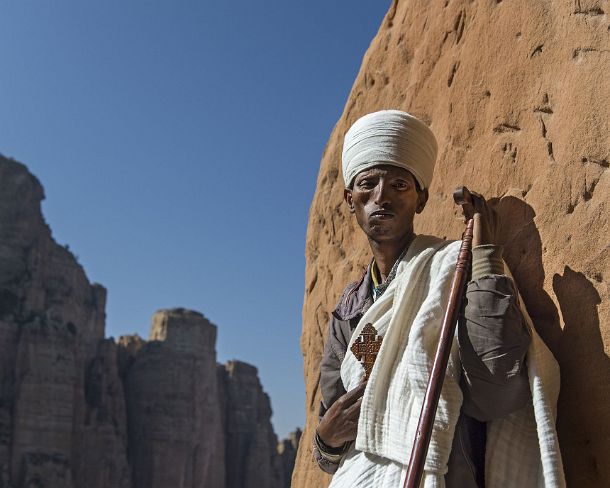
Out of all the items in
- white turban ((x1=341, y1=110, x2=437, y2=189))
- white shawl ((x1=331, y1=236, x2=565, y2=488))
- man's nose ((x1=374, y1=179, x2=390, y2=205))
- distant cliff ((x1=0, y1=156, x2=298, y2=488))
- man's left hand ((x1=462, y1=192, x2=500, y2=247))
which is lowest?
white shawl ((x1=331, y1=236, x2=565, y2=488))

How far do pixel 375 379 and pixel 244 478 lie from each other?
140 ft

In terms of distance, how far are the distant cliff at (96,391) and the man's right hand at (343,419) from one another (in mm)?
30967

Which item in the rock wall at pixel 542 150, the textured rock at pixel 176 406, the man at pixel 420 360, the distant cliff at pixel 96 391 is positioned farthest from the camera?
the textured rock at pixel 176 406

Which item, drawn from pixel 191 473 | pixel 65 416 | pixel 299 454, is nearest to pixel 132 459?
pixel 191 473

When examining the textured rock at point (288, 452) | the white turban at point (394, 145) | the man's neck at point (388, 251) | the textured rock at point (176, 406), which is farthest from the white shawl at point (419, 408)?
the textured rock at point (288, 452)

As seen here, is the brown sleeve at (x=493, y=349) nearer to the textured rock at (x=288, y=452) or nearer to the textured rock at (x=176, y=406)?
the textured rock at (x=176, y=406)

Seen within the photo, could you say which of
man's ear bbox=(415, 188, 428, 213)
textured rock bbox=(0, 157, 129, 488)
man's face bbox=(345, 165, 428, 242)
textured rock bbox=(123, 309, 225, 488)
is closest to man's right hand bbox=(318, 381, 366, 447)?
man's face bbox=(345, 165, 428, 242)

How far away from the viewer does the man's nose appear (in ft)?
7.72

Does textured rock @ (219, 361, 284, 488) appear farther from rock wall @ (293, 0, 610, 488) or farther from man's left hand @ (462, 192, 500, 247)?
man's left hand @ (462, 192, 500, 247)

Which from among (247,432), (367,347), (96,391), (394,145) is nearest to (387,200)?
(394,145)

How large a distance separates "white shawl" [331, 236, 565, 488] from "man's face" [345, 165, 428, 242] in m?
0.16

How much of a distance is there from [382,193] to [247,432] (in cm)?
4342

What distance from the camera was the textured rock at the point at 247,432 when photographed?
43156mm

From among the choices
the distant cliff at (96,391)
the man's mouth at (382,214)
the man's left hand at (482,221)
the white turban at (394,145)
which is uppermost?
the distant cliff at (96,391)
